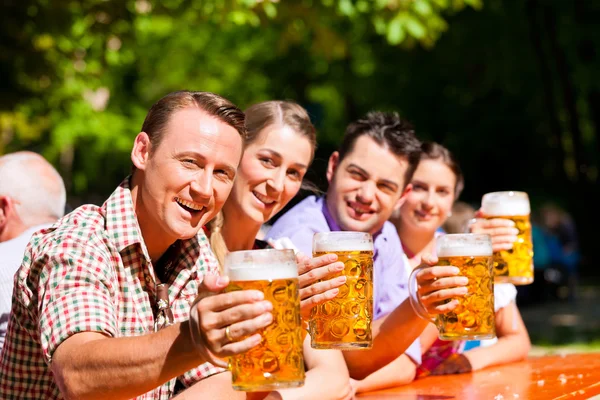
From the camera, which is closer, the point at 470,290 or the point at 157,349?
the point at 157,349

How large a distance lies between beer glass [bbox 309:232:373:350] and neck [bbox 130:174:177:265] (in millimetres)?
409

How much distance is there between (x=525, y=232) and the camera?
3.45 m

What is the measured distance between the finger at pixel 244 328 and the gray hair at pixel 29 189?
236cm

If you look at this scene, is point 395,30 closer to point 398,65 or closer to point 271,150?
point 271,150

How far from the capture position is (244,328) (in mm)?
1762

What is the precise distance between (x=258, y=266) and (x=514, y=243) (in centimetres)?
177

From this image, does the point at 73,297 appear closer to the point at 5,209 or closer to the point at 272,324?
the point at 272,324

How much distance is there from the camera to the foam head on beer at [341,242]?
8.09ft

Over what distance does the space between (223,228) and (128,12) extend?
5.08 meters

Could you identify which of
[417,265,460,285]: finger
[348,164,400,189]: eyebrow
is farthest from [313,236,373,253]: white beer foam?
[348,164,400,189]: eyebrow

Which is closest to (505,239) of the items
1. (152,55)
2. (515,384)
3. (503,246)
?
(503,246)

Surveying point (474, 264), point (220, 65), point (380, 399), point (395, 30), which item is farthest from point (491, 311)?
point (220, 65)

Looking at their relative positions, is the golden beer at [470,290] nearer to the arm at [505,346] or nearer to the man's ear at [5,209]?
the arm at [505,346]

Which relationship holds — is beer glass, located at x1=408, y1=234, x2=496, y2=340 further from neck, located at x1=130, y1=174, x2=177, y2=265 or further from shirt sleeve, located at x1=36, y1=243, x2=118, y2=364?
shirt sleeve, located at x1=36, y1=243, x2=118, y2=364
